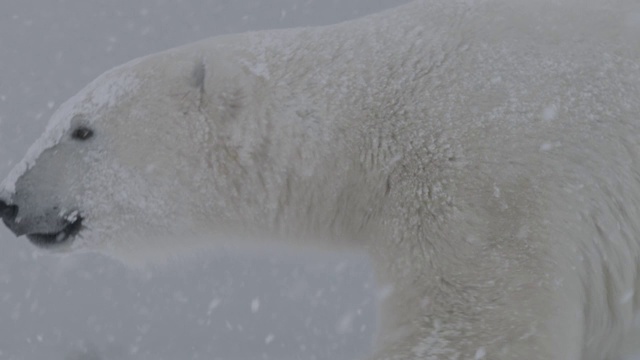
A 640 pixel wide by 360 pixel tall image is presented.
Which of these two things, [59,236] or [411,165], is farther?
[59,236]

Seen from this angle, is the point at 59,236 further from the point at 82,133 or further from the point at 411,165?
the point at 411,165

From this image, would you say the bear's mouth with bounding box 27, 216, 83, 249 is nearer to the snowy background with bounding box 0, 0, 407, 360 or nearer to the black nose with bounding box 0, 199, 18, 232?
the black nose with bounding box 0, 199, 18, 232

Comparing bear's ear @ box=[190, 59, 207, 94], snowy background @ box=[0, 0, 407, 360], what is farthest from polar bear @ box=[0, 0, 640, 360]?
snowy background @ box=[0, 0, 407, 360]

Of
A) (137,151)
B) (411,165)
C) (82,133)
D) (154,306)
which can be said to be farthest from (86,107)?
(154,306)

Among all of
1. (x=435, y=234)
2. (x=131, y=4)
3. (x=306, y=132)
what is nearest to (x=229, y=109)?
(x=306, y=132)

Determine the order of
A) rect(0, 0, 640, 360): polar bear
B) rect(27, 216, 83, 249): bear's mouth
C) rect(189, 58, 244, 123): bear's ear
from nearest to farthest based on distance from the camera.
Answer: rect(0, 0, 640, 360): polar bear → rect(189, 58, 244, 123): bear's ear → rect(27, 216, 83, 249): bear's mouth

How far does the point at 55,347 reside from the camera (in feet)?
22.3

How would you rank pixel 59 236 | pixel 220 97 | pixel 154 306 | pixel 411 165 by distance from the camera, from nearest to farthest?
pixel 411 165
pixel 220 97
pixel 59 236
pixel 154 306

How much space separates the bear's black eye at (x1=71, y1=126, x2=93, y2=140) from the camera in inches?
115

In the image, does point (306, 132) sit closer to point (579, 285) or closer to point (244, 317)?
point (579, 285)

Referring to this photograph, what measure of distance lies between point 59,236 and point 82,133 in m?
0.33

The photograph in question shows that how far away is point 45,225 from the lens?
9.64 feet

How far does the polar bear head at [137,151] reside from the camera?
288 cm

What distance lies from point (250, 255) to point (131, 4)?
5.06 metres
